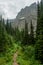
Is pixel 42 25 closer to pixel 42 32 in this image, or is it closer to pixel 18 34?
pixel 42 32

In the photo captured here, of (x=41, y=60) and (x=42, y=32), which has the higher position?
(x=42, y=32)

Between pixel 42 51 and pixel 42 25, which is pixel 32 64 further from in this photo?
pixel 42 25

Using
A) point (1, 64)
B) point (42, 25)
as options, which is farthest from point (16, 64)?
point (42, 25)

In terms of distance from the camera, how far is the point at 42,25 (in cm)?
4397

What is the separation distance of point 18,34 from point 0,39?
273ft

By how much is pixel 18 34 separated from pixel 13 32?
40.2 ft

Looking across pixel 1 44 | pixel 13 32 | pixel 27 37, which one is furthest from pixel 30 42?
pixel 13 32

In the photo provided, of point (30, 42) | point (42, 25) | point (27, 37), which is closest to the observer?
point (42, 25)

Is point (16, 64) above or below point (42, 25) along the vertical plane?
below

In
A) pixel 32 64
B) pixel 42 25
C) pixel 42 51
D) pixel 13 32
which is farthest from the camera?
pixel 13 32

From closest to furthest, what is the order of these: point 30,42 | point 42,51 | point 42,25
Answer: point 42,51 < point 42,25 < point 30,42

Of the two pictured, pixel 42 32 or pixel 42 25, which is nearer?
pixel 42 32

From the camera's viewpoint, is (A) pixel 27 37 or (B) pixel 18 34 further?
(B) pixel 18 34

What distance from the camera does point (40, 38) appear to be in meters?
39.8
